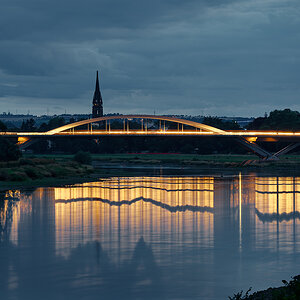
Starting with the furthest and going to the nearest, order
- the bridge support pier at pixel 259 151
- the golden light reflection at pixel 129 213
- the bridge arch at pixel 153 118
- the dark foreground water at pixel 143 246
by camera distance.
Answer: the bridge arch at pixel 153 118, the bridge support pier at pixel 259 151, the golden light reflection at pixel 129 213, the dark foreground water at pixel 143 246

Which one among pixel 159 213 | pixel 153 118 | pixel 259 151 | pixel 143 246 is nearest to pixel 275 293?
pixel 143 246

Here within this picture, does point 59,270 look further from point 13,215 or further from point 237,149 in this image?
point 237,149

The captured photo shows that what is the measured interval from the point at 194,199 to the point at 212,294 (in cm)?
2300

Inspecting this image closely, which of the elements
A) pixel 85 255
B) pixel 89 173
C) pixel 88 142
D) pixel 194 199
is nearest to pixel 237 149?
pixel 88 142

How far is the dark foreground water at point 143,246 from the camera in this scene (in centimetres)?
1659

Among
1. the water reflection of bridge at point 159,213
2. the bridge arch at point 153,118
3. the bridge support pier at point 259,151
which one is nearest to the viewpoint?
the water reflection of bridge at point 159,213

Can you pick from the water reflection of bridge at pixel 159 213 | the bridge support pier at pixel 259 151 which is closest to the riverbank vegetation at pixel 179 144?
the bridge support pier at pixel 259 151

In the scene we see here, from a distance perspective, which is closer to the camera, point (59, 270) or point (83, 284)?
point (83, 284)

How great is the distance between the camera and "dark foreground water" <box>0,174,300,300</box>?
16.6 m

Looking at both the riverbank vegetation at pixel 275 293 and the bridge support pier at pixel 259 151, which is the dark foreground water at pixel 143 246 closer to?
the riverbank vegetation at pixel 275 293

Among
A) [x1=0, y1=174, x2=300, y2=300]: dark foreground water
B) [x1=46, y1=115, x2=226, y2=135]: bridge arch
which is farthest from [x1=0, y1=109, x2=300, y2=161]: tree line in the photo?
[x1=0, y1=174, x2=300, y2=300]: dark foreground water

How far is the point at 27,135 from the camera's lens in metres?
100

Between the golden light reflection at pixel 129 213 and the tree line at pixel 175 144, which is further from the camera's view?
the tree line at pixel 175 144

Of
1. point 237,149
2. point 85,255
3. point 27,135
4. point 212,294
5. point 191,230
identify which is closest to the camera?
point 212,294
